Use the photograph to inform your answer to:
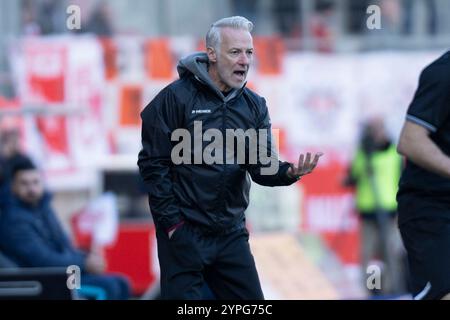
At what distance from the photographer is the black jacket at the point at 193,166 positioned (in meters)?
6.63

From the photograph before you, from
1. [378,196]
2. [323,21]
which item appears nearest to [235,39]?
[378,196]

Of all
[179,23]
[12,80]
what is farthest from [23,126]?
[179,23]

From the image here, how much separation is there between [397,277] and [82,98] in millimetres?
3813

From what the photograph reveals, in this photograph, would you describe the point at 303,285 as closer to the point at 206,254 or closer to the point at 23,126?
the point at 23,126

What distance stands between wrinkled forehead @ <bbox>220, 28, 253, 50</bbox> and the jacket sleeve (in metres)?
0.38

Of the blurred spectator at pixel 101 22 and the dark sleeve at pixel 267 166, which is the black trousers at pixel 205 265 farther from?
the blurred spectator at pixel 101 22

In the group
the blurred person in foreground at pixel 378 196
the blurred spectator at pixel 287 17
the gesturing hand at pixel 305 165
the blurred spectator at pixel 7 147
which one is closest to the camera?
the gesturing hand at pixel 305 165

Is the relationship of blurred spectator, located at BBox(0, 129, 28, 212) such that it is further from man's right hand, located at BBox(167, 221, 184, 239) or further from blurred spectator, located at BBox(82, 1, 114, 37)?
man's right hand, located at BBox(167, 221, 184, 239)

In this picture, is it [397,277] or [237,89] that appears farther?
[397,277]

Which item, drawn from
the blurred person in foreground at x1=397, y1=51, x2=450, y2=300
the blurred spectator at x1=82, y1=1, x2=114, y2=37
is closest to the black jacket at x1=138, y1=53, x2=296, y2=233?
the blurred person in foreground at x1=397, y1=51, x2=450, y2=300

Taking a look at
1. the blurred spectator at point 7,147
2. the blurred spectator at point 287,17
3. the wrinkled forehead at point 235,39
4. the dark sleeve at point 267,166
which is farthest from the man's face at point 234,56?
the blurred spectator at point 287,17

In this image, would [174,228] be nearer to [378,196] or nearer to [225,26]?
[225,26]

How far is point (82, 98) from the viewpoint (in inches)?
539

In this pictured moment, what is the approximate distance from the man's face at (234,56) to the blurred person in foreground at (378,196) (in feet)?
23.9
